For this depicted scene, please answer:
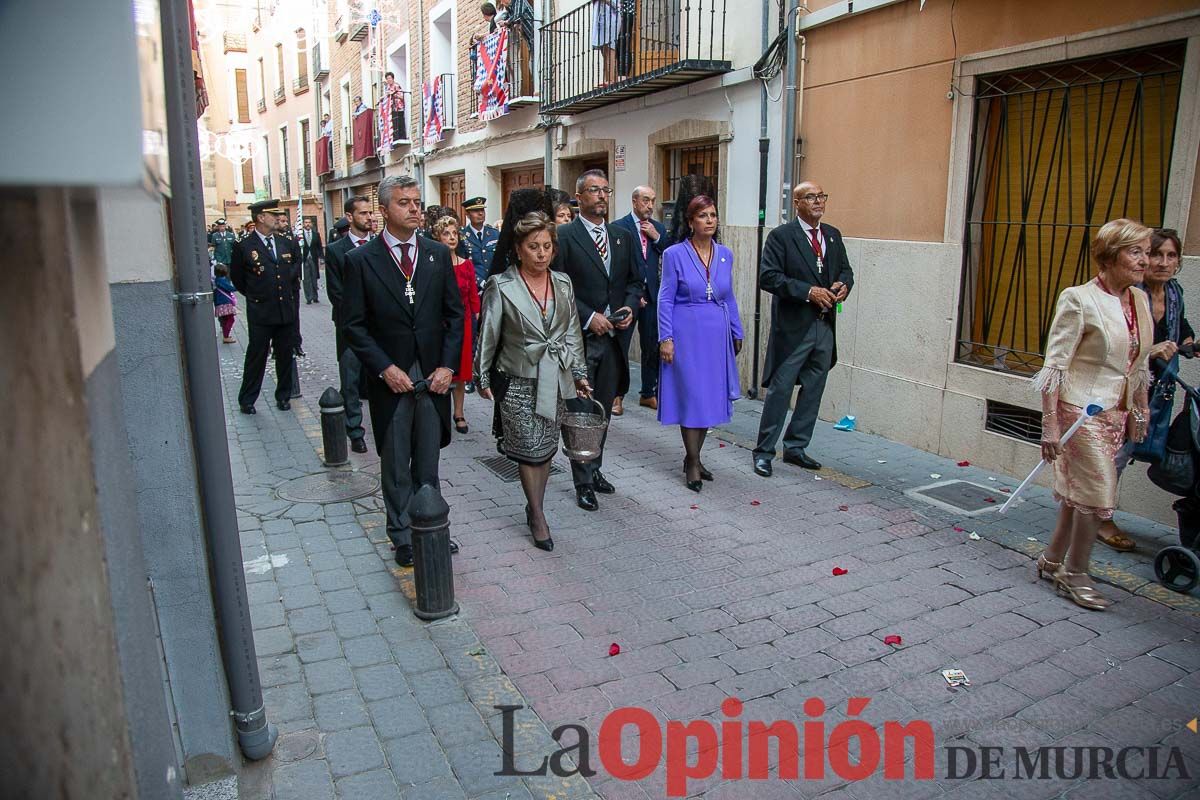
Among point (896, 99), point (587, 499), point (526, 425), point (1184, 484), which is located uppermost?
point (896, 99)

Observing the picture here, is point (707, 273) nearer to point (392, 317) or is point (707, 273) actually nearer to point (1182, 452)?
point (392, 317)

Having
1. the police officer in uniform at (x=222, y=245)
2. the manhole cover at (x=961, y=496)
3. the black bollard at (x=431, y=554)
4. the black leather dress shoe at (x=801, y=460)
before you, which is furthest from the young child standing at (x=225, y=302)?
the manhole cover at (x=961, y=496)

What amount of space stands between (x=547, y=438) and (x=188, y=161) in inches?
105

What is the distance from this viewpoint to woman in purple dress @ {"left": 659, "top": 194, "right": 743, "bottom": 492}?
5.91 metres

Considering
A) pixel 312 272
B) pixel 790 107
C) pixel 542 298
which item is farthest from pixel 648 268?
pixel 312 272

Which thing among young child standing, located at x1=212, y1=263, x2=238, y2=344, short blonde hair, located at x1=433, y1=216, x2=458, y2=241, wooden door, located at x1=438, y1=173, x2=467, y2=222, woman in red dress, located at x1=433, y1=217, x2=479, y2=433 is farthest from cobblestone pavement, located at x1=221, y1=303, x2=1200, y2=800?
wooden door, located at x1=438, y1=173, x2=467, y2=222

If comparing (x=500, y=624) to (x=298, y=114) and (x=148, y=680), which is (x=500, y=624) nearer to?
(x=148, y=680)

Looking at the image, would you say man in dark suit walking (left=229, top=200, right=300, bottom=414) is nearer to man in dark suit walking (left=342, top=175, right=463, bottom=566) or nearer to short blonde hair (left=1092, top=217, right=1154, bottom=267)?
man in dark suit walking (left=342, top=175, right=463, bottom=566)

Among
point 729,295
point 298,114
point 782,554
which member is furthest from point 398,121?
point 782,554

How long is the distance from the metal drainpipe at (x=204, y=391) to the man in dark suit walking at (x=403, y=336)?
1.69m

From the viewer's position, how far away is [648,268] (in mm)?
8391

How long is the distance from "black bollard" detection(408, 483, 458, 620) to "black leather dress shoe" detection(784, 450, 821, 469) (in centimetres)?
325

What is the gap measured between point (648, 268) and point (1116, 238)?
16.2 ft

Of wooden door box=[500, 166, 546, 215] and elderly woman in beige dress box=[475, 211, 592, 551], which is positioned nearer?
elderly woman in beige dress box=[475, 211, 592, 551]
